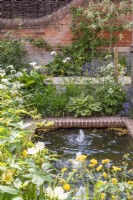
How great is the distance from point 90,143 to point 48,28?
4515mm

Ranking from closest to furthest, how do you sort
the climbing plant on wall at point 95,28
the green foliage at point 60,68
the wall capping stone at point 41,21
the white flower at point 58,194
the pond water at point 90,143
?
the white flower at point 58,194
the pond water at point 90,143
the green foliage at point 60,68
the climbing plant on wall at point 95,28
the wall capping stone at point 41,21

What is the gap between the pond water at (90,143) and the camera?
4703 mm

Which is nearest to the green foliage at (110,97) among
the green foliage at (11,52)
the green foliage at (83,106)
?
the green foliage at (83,106)

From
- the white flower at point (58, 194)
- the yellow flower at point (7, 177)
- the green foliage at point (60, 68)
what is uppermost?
the yellow flower at point (7, 177)

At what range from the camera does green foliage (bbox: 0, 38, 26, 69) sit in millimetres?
8328

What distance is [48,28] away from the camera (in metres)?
9.05

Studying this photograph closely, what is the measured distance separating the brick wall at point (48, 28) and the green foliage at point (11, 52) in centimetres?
35

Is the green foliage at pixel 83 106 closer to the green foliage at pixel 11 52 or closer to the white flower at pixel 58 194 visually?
the green foliage at pixel 11 52

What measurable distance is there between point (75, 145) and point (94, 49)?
422 cm

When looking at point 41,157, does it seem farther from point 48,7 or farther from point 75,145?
point 48,7

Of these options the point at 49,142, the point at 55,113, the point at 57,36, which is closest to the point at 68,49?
the point at 57,36

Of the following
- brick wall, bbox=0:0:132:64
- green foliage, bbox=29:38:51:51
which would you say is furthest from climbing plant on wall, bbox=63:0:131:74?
green foliage, bbox=29:38:51:51

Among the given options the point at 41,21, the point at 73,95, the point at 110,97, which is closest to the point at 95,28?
the point at 41,21

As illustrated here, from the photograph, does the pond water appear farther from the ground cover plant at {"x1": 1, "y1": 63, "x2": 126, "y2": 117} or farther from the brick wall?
the brick wall
